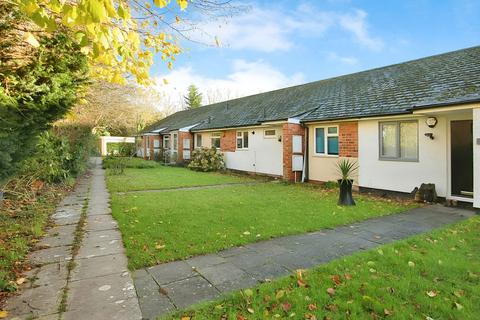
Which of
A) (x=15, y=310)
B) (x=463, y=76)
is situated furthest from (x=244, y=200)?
(x=463, y=76)

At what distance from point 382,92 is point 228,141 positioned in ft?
33.2

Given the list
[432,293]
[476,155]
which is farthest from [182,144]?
[432,293]

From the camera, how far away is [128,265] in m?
4.23

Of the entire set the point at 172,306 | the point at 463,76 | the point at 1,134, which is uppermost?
the point at 463,76

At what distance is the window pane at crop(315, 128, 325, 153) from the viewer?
42.8 feet

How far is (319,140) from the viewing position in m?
13.2

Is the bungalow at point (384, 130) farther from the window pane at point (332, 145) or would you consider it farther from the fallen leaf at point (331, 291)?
the fallen leaf at point (331, 291)

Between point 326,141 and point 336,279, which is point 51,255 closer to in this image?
point 336,279

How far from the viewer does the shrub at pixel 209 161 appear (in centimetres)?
1933

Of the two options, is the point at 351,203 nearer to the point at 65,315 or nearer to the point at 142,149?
the point at 65,315

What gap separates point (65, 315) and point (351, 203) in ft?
24.9

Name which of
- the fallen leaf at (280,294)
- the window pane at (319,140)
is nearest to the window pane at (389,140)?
the window pane at (319,140)

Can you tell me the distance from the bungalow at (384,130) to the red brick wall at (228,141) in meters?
0.13

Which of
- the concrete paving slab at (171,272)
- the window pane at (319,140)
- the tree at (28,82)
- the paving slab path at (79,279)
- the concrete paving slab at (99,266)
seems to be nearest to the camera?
the paving slab path at (79,279)
